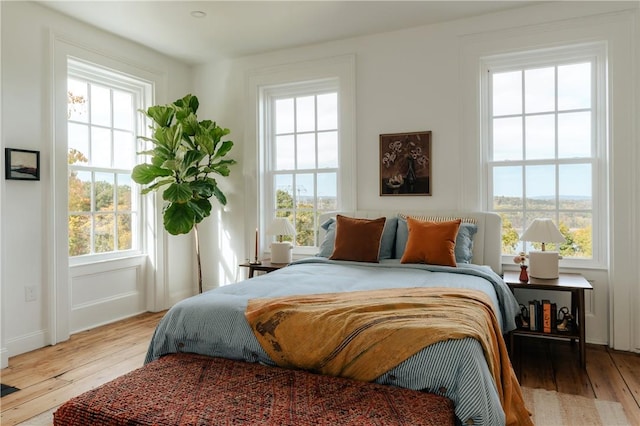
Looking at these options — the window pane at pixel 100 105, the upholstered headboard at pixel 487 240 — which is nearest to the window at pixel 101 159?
the window pane at pixel 100 105

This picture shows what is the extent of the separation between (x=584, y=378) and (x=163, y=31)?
14.5 ft

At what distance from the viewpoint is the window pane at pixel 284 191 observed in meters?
4.63

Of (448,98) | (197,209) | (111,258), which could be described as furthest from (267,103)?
(111,258)

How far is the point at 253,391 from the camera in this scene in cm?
161

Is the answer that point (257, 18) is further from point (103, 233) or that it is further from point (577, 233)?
point (577, 233)

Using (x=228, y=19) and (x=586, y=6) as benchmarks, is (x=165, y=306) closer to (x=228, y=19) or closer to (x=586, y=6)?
(x=228, y=19)

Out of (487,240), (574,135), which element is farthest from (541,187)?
(487,240)

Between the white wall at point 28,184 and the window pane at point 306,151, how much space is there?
2.21 meters

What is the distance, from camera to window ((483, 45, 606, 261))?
136 inches

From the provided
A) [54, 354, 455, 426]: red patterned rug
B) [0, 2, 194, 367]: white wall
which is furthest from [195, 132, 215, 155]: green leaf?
[54, 354, 455, 426]: red patterned rug

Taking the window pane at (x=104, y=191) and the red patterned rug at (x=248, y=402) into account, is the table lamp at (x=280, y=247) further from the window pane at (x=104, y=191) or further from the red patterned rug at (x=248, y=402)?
the red patterned rug at (x=248, y=402)

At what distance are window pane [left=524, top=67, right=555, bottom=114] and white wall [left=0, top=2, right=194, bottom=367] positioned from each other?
155 inches

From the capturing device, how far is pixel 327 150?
4441mm

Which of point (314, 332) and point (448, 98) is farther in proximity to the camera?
point (448, 98)
